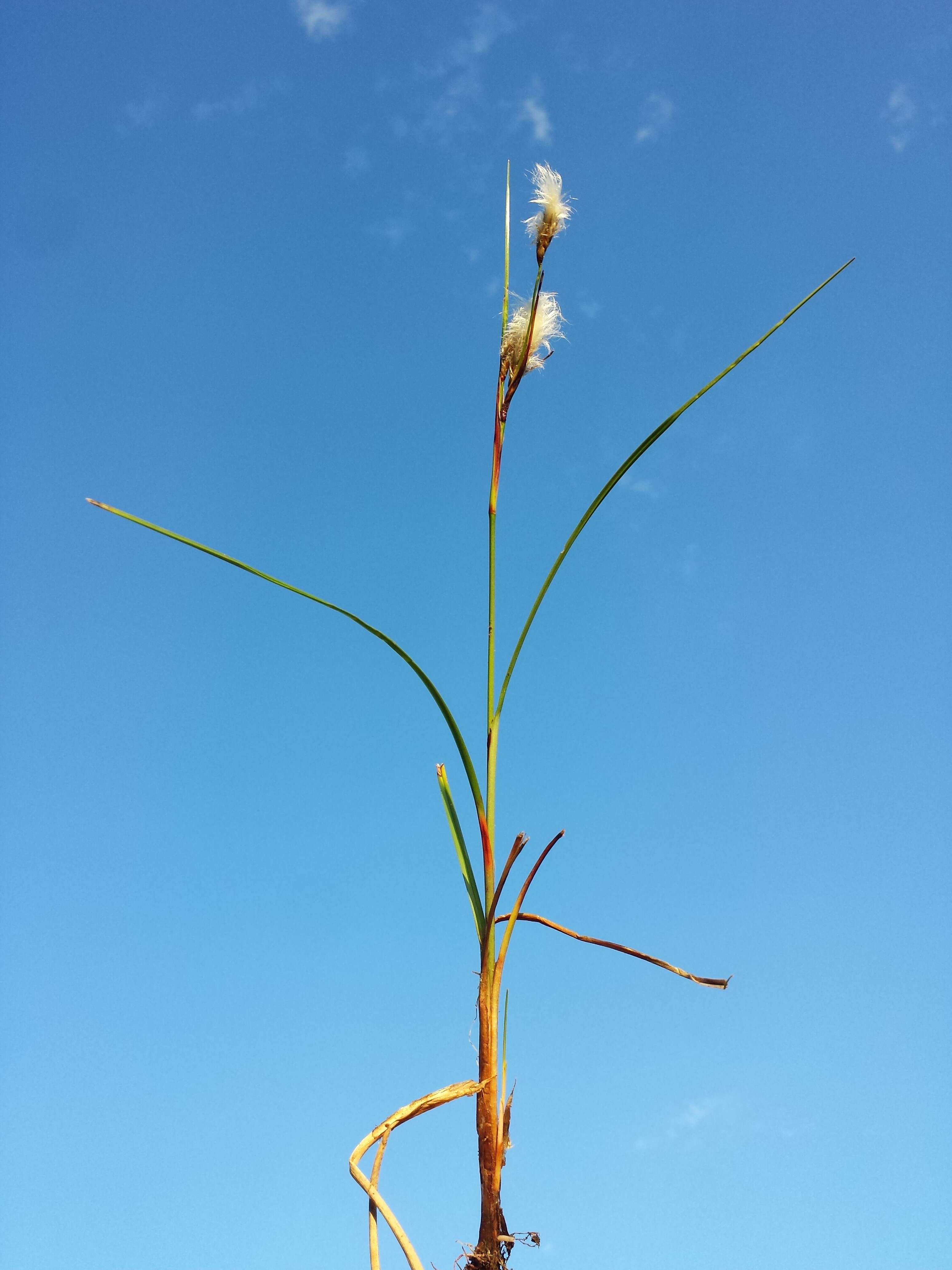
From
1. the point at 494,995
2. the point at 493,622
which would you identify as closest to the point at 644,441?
the point at 493,622

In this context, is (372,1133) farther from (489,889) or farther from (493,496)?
(493,496)

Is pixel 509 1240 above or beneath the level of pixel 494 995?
beneath

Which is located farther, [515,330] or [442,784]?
[515,330]

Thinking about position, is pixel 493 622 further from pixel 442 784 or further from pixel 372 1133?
pixel 372 1133

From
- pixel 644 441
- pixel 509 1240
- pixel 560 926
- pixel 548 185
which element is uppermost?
pixel 548 185

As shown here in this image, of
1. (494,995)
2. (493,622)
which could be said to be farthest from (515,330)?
(494,995)

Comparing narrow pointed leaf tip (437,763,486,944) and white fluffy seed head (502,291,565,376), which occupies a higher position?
white fluffy seed head (502,291,565,376)

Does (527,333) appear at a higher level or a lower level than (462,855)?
higher

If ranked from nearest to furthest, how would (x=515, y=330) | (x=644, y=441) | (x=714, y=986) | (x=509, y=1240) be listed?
(x=509, y=1240), (x=714, y=986), (x=644, y=441), (x=515, y=330)

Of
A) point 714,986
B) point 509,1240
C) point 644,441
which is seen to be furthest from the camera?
point 644,441

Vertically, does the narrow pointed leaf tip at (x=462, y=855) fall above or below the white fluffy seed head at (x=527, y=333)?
below
